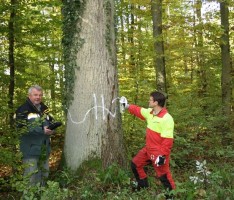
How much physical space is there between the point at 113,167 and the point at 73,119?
108 centimetres

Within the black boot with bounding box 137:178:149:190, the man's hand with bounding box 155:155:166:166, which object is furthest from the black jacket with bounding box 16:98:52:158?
the man's hand with bounding box 155:155:166:166

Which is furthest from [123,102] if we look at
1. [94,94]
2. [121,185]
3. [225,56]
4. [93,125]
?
[225,56]

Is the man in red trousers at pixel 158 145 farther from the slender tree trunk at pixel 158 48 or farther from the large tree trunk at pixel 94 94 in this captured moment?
the slender tree trunk at pixel 158 48

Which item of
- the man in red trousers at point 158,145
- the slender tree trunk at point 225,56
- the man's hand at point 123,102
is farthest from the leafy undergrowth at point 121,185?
the slender tree trunk at point 225,56

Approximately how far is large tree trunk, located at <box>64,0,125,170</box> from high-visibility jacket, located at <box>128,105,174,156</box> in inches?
30.0

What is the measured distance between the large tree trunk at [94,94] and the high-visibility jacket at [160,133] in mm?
762

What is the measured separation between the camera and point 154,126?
4.75 m

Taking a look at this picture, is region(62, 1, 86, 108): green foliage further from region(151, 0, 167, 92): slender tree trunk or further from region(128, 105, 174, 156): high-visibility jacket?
region(151, 0, 167, 92): slender tree trunk

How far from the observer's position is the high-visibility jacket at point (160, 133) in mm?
4590

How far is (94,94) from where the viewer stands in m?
5.18

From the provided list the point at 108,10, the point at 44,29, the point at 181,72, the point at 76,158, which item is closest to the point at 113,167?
the point at 76,158

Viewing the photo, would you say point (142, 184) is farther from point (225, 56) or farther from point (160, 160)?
point (225, 56)

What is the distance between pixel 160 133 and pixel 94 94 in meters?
1.31

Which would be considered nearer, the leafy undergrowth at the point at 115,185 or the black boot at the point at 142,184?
the leafy undergrowth at the point at 115,185
